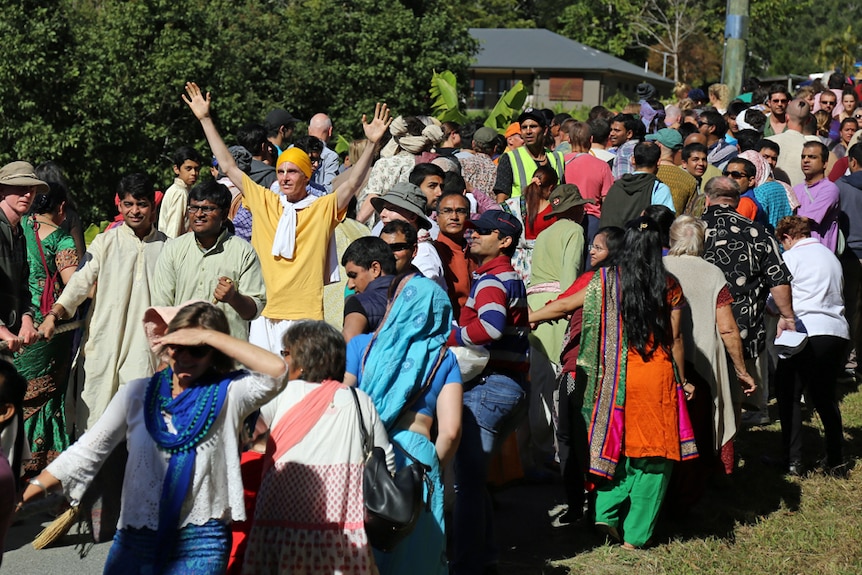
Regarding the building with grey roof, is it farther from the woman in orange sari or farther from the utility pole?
the woman in orange sari

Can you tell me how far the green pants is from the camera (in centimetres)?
675

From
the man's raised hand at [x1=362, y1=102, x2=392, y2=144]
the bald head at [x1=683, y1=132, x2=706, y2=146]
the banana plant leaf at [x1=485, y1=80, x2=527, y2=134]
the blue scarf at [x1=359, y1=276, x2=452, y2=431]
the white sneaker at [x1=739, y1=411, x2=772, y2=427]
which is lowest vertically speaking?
the white sneaker at [x1=739, y1=411, x2=772, y2=427]

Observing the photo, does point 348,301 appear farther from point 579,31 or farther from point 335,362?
point 579,31

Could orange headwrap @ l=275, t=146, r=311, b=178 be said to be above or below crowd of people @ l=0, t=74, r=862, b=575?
above

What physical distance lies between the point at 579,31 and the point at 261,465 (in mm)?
73758

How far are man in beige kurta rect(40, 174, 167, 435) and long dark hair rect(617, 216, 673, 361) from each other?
272cm

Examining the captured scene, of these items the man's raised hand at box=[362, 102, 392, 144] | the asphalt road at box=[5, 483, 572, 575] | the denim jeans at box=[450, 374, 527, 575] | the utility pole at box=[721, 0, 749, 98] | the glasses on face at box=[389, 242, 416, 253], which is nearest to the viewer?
the denim jeans at box=[450, 374, 527, 575]

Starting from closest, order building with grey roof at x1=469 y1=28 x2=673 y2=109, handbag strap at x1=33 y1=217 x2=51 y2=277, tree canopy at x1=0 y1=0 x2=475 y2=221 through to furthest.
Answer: handbag strap at x1=33 y1=217 x2=51 y2=277 < tree canopy at x1=0 y1=0 x2=475 y2=221 < building with grey roof at x1=469 y1=28 x2=673 y2=109

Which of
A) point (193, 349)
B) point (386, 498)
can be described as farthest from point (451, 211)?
point (193, 349)

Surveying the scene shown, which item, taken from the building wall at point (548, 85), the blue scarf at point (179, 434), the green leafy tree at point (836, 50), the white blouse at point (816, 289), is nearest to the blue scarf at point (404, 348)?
the blue scarf at point (179, 434)

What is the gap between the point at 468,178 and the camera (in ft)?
35.2

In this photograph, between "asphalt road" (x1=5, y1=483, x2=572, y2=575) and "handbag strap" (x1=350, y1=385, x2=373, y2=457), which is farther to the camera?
"asphalt road" (x1=5, y1=483, x2=572, y2=575)

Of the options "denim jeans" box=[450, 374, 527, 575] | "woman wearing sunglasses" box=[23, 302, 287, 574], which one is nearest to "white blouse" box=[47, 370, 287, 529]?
"woman wearing sunglasses" box=[23, 302, 287, 574]

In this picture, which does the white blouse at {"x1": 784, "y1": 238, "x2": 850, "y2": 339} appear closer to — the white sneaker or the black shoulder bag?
the white sneaker
